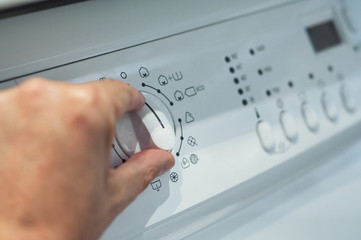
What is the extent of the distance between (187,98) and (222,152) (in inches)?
2.7

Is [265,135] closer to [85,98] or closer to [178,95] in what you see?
[178,95]

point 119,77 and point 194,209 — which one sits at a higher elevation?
point 119,77

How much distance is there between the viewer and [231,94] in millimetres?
459

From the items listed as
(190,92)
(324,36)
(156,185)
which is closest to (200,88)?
(190,92)

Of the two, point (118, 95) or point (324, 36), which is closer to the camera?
point (118, 95)

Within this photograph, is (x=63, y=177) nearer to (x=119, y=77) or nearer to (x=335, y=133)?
(x=119, y=77)

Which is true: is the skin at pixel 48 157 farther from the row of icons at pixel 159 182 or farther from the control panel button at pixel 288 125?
the control panel button at pixel 288 125

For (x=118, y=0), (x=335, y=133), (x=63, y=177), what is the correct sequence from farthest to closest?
1. (x=335, y=133)
2. (x=118, y=0)
3. (x=63, y=177)

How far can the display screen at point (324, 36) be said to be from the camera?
1.79ft

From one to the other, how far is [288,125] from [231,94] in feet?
0.27

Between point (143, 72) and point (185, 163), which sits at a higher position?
point (143, 72)

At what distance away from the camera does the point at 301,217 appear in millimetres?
486

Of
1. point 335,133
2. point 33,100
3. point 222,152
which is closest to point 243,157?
point 222,152

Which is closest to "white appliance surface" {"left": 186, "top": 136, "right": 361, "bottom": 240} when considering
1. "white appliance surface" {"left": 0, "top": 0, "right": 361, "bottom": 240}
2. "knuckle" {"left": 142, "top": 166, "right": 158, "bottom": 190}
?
"white appliance surface" {"left": 0, "top": 0, "right": 361, "bottom": 240}
